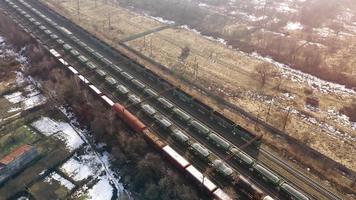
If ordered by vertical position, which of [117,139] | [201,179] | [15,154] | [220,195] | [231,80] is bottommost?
[15,154]

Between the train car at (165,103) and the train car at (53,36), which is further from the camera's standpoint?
the train car at (53,36)

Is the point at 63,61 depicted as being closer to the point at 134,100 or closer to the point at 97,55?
the point at 97,55

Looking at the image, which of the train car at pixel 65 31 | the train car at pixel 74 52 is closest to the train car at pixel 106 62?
the train car at pixel 74 52

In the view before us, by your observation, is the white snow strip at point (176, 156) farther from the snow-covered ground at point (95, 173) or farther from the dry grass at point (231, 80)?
the dry grass at point (231, 80)

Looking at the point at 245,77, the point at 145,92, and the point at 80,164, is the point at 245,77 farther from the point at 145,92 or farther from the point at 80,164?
the point at 80,164

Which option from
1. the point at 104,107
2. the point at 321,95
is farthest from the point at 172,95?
the point at 321,95

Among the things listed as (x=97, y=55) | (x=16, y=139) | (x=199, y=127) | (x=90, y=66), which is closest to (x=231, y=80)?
(x=199, y=127)
